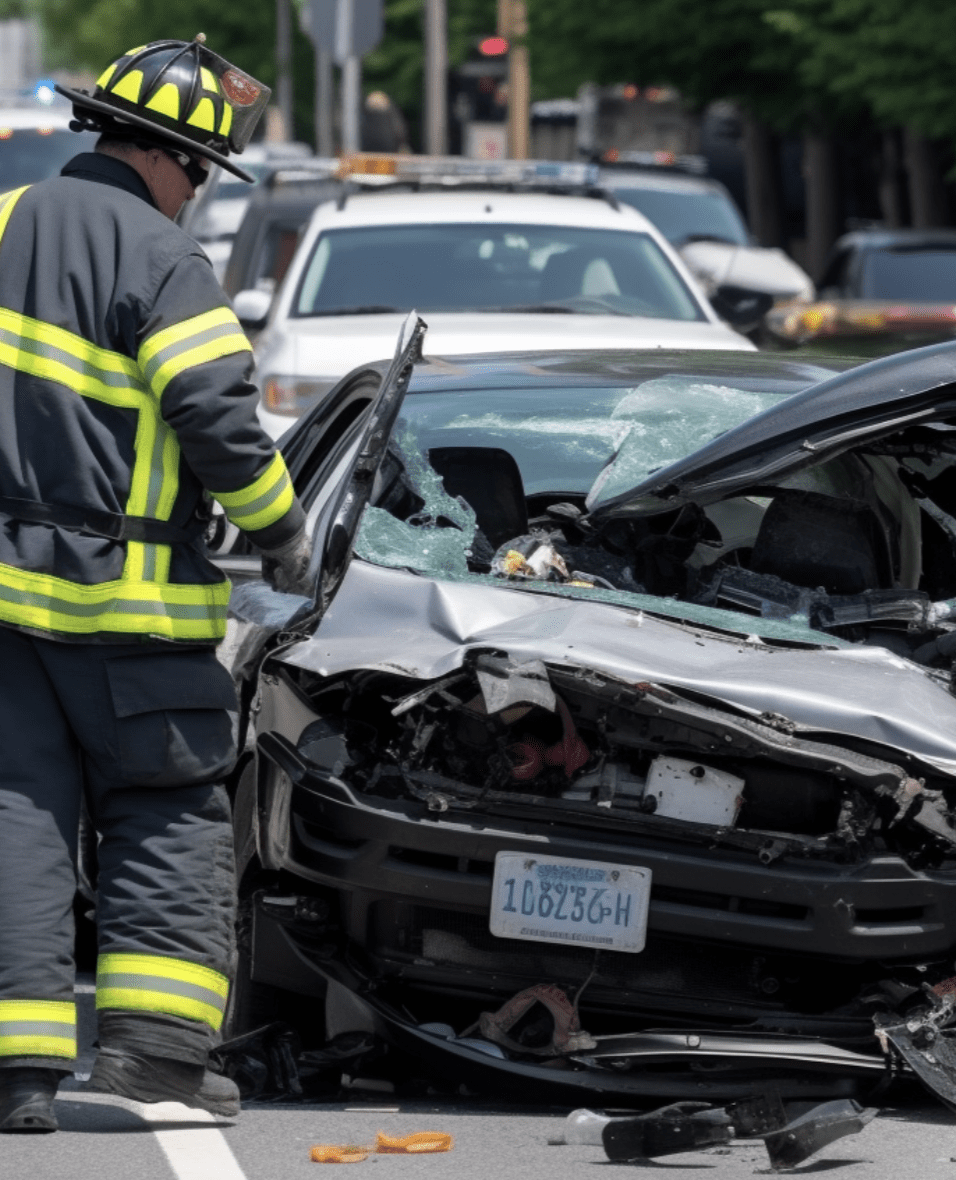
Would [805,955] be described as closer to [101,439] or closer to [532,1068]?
[532,1068]

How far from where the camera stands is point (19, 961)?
452 centimetres

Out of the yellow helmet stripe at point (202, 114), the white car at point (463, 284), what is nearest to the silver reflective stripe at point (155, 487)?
the yellow helmet stripe at point (202, 114)

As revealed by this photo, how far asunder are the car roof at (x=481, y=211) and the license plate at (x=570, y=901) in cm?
699

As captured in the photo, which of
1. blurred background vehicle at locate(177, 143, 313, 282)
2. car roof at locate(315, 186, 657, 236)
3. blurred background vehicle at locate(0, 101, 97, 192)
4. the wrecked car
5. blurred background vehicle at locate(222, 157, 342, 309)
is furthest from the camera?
blurred background vehicle at locate(0, 101, 97, 192)

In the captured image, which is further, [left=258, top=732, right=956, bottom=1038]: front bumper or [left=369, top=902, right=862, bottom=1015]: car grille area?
[left=369, top=902, right=862, bottom=1015]: car grille area

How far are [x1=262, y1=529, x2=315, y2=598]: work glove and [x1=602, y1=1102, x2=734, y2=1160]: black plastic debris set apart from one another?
1.12 m

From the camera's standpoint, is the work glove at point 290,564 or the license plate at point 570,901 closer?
the license plate at point 570,901

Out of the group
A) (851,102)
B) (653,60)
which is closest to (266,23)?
(653,60)

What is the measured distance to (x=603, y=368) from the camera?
627 centimetres

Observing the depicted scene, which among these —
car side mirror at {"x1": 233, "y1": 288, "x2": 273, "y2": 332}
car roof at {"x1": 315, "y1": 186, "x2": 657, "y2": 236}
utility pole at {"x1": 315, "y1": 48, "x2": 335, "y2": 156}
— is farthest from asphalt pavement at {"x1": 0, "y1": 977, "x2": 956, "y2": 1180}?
utility pole at {"x1": 315, "y1": 48, "x2": 335, "y2": 156}

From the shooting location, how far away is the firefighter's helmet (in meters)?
4.68

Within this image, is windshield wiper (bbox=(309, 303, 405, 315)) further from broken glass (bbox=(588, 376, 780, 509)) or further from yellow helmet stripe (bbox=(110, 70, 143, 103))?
yellow helmet stripe (bbox=(110, 70, 143, 103))

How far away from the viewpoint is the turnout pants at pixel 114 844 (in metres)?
4.54

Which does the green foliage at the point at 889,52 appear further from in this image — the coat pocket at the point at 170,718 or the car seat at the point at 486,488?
the coat pocket at the point at 170,718
